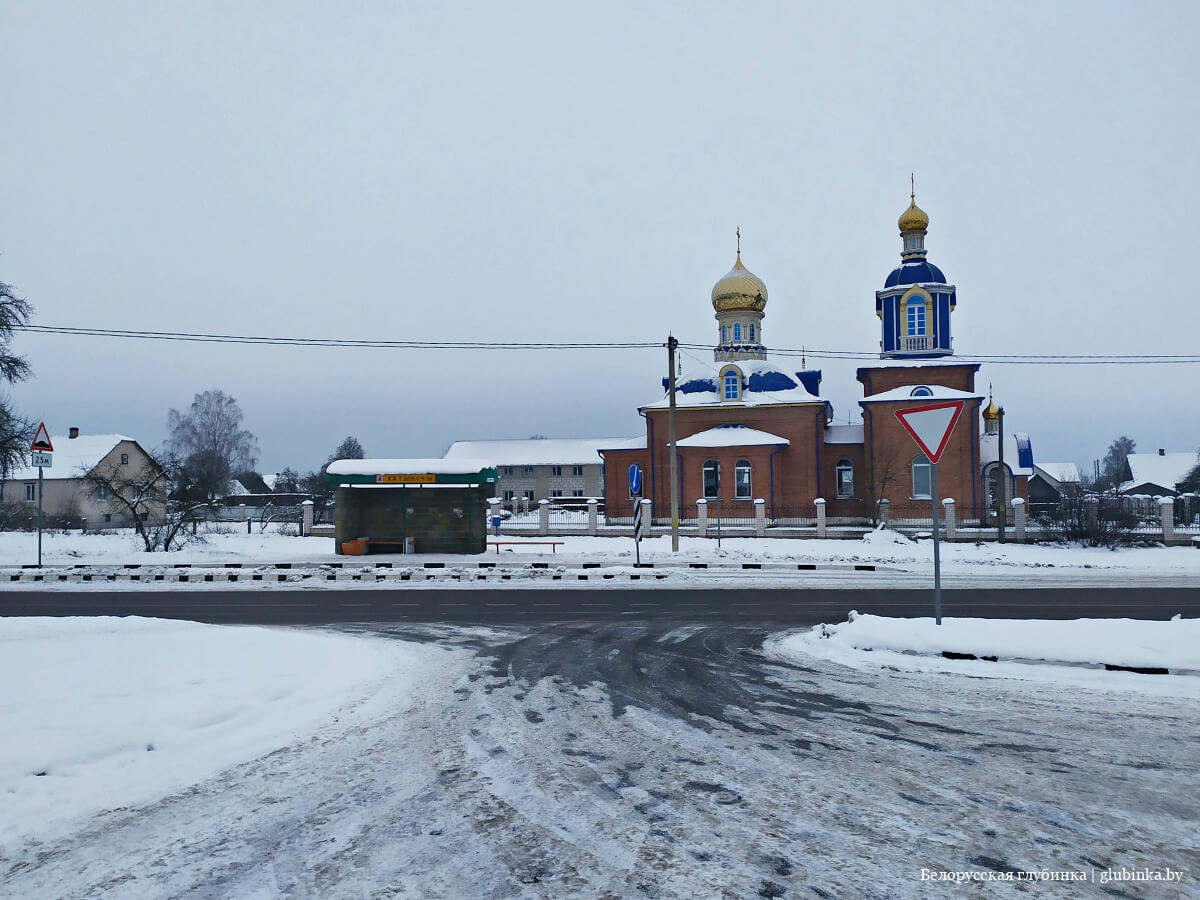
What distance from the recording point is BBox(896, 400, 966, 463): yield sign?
31.7 feet

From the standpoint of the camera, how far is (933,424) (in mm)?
9750

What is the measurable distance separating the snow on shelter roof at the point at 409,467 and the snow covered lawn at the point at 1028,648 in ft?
57.3

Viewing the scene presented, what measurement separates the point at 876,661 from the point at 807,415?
1377 inches

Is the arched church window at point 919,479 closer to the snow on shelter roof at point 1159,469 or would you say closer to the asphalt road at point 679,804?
the asphalt road at point 679,804

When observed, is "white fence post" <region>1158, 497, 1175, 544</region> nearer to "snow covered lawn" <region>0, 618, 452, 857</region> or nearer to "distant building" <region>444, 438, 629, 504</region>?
"snow covered lawn" <region>0, 618, 452, 857</region>

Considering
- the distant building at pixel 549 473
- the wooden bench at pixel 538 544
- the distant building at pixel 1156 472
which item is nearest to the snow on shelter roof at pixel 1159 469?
the distant building at pixel 1156 472

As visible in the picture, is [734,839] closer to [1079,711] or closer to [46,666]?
[1079,711]

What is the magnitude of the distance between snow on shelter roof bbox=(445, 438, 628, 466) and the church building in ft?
118

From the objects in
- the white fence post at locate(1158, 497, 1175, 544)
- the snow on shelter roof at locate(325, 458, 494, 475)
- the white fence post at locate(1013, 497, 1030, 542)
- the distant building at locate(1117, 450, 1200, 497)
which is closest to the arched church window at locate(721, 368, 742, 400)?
the white fence post at locate(1013, 497, 1030, 542)

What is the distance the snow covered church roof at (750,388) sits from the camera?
44.1m

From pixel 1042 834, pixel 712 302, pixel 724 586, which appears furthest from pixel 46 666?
pixel 712 302

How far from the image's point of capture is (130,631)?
10.1 metres

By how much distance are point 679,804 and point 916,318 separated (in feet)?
139

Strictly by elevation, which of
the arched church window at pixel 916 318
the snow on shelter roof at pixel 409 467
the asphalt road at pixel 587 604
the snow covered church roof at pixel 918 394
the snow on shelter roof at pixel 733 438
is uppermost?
the arched church window at pixel 916 318
